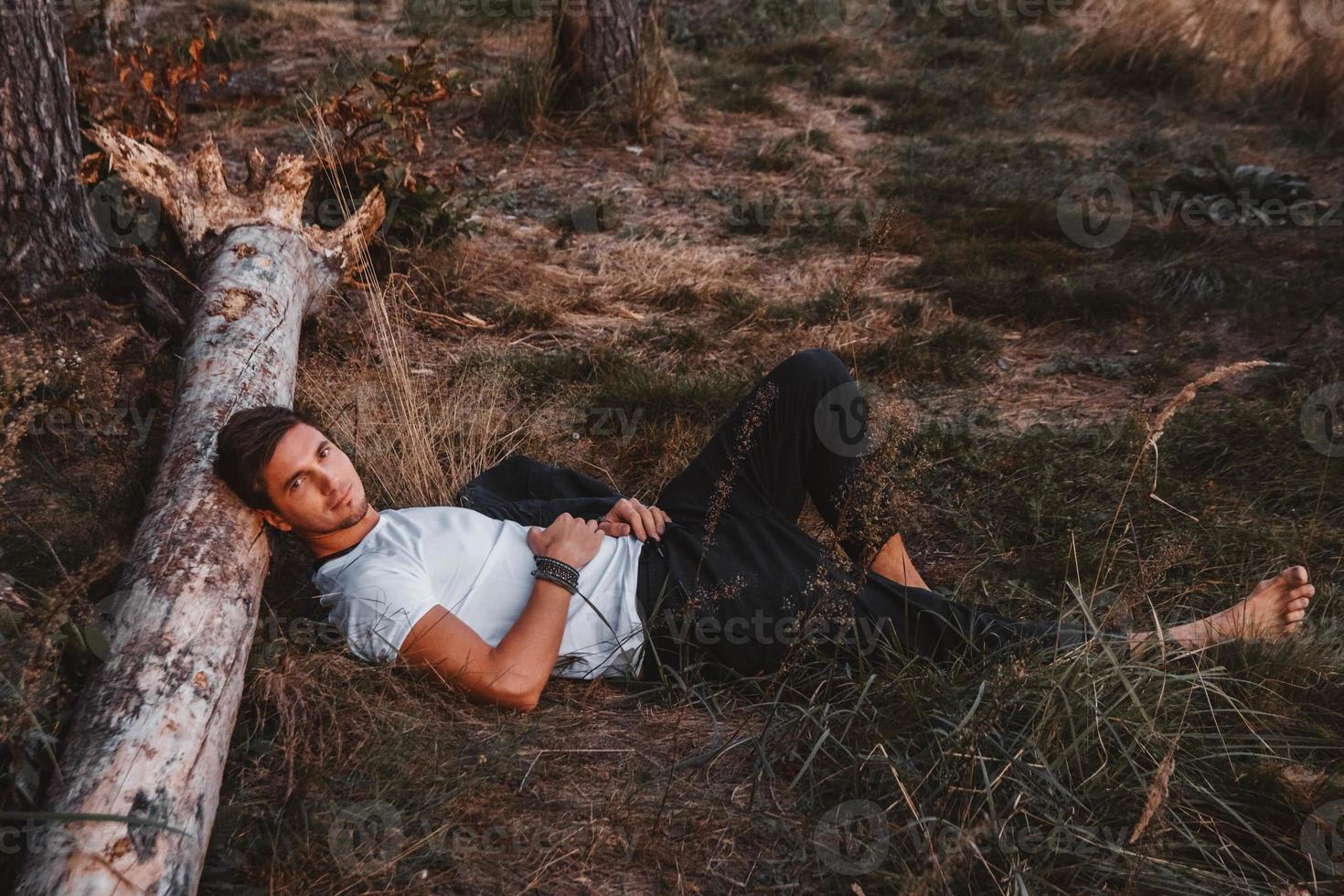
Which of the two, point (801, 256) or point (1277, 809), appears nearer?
point (1277, 809)

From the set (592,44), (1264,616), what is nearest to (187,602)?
(1264,616)

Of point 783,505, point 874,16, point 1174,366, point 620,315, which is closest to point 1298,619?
point 783,505

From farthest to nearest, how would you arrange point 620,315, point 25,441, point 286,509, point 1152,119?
point 1152,119, point 620,315, point 25,441, point 286,509

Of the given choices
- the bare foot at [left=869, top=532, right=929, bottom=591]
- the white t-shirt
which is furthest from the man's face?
the bare foot at [left=869, top=532, right=929, bottom=591]

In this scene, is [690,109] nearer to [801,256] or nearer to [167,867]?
[801,256]

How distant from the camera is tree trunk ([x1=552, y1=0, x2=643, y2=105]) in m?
6.41

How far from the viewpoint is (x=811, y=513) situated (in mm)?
3309

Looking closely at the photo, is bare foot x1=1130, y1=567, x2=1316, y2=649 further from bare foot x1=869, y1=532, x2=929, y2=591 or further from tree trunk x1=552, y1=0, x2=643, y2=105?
tree trunk x1=552, y1=0, x2=643, y2=105

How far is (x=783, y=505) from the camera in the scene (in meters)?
2.80

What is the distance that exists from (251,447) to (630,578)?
3.30 feet

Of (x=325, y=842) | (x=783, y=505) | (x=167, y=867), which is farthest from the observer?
(x=783, y=505)

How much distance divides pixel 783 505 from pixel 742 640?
19.2 inches

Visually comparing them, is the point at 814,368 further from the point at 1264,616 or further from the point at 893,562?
the point at 1264,616

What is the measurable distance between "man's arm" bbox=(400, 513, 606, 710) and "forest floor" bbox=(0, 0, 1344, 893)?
0.09 metres
